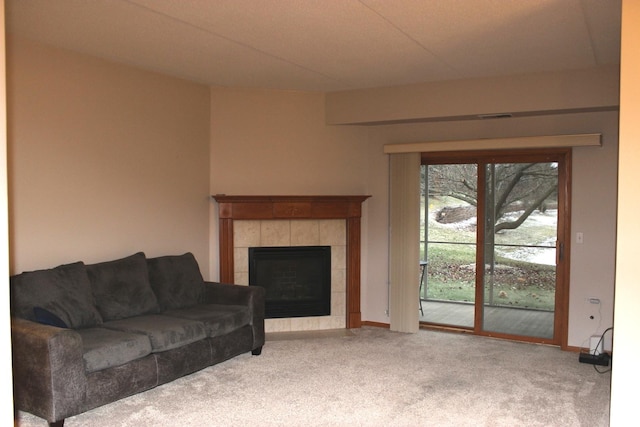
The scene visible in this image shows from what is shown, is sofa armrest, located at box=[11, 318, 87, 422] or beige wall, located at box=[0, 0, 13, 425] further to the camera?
sofa armrest, located at box=[11, 318, 87, 422]

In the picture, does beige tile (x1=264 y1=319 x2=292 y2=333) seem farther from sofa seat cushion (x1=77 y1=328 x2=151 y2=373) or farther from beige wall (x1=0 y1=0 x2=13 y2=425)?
beige wall (x1=0 y1=0 x2=13 y2=425)

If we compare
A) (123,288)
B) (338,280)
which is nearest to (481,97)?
(338,280)

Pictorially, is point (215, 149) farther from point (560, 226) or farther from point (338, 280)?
point (560, 226)

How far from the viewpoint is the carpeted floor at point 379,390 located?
3.75m

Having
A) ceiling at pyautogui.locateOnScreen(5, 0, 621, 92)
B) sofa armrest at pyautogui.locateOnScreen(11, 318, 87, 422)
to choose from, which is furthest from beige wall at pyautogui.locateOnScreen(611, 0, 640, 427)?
sofa armrest at pyautogui.locateOnScreen(11, 318, 87, 422)

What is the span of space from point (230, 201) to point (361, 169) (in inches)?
63.7

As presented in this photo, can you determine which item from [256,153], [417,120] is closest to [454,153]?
[417,120]

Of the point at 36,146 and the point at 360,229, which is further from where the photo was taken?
the point at 360,229

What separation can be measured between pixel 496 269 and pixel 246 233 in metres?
2.71

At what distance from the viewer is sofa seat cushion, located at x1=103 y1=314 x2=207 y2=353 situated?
4211 mm

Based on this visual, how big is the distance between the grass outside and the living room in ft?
1.20

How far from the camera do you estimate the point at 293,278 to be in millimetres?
6254

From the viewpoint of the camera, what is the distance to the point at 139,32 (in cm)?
405

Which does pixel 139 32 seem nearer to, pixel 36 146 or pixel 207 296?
pixel 36 146
